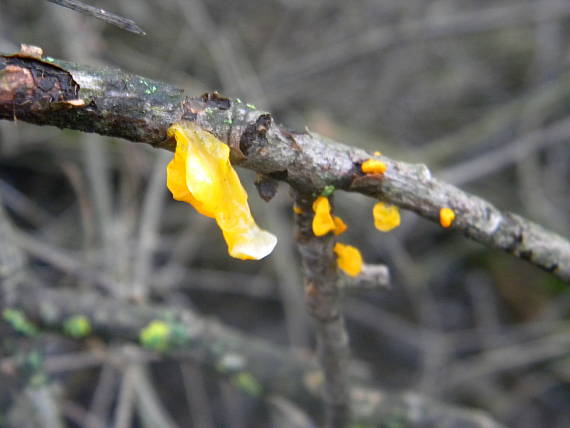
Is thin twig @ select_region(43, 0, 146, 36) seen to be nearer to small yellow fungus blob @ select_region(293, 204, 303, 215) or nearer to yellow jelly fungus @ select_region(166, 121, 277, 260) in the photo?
yellow jelly fungus @ select_region(166, 121, 277, 260)

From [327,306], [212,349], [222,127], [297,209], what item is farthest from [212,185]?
[212,349]

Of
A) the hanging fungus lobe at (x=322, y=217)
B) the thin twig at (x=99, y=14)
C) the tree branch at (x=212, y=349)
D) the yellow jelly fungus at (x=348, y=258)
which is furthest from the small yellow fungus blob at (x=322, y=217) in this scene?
the tree branch at (x=212, y=349)

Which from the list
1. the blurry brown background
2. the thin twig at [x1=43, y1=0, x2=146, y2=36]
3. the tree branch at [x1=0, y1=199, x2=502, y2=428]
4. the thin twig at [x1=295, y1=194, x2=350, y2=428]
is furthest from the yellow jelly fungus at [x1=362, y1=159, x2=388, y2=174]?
the blurry brown background

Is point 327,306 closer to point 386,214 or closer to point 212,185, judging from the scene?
point 386,214

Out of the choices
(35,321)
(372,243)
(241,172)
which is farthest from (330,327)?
(372,243)

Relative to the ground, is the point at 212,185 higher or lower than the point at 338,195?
lower

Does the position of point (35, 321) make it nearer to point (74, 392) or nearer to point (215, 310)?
point (74, 392)
